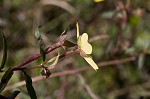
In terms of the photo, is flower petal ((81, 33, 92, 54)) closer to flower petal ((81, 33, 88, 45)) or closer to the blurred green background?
flower petal ((81, 33, 88, 45))

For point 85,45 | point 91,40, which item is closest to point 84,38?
point 85,45

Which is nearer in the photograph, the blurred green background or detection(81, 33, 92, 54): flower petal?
detection(81, 33, 92, 54): flower petal

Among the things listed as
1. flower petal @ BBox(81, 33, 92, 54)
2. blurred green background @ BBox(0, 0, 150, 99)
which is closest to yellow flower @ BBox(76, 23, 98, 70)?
flower petal @ BBox(81, 33, 92, 54)

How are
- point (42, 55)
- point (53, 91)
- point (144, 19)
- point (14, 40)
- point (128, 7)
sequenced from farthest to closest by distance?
point (14, 40) → point (144, 19) → point (53, 91) → point (128, 7) → point (42, 55)

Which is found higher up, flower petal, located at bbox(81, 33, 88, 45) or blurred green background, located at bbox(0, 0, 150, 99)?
flower petal, located at bbox(81, 33, 88, 45)

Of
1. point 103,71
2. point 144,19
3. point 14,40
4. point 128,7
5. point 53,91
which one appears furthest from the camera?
point 14,40

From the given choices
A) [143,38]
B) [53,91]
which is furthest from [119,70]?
[53,91]

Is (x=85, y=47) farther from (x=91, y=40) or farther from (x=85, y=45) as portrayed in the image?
(x=91, y=40)

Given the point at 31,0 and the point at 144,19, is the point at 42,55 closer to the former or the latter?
the point at 144,19
